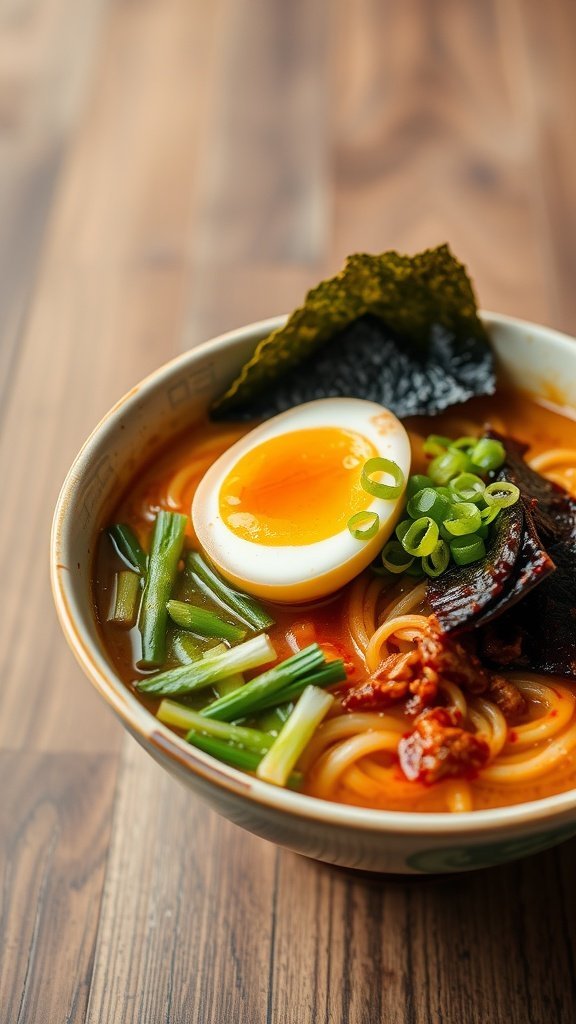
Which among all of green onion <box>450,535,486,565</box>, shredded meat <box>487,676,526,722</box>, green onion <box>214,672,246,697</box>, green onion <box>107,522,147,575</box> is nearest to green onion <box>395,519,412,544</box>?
green onion <box>450,535,486,565</box>

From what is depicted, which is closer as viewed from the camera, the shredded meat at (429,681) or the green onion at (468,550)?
the shredded meat at (429,681)

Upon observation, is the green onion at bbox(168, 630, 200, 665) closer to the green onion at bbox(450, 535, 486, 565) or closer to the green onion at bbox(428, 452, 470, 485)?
the green onion at bbox(450, 535, 486, 565)

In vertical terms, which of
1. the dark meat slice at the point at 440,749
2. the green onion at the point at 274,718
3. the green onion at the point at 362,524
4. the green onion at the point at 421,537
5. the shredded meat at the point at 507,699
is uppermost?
the green onion at the point at 362,524

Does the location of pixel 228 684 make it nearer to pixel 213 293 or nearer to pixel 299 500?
pixel 299 500

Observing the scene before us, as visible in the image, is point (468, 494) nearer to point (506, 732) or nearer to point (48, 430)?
point (506, 732)

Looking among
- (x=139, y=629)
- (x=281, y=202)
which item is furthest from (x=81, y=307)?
(x=139, y=629)

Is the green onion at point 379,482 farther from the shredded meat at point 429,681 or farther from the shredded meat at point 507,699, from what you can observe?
the shredded meat at point 507,699

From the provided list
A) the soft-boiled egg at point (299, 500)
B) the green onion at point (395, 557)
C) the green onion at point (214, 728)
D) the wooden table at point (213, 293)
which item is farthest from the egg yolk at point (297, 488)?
the wooden table at point (213, 293)
